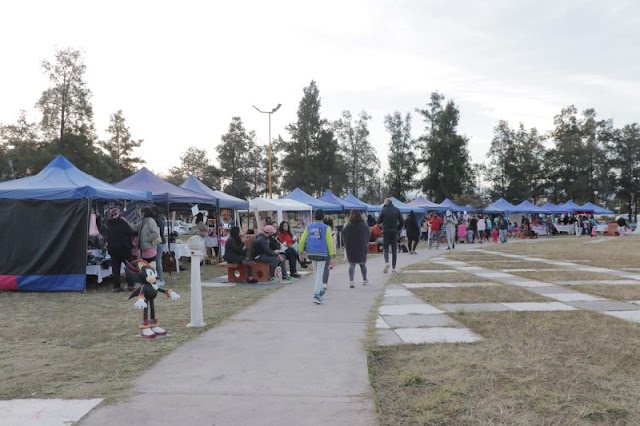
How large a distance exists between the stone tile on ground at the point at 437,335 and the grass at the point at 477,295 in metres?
2.23

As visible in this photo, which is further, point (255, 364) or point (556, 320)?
point (556, 320)

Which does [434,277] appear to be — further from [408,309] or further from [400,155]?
[400,155]

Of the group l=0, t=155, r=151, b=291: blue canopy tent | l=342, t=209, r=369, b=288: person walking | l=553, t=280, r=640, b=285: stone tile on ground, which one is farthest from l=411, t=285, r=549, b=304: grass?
l=0, t=155, r=151, b=291: blue canopy tent

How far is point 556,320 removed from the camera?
6.88 metres

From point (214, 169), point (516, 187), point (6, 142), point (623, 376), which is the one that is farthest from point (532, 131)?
point (623, 376)

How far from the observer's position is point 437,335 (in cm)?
605

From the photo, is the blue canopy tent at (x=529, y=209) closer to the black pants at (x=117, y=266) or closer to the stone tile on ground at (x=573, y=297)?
the stone tile on ground at (x=573, y=297)

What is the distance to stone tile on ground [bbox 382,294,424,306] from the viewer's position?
8.50m

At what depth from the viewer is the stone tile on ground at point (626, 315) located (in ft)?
22.7

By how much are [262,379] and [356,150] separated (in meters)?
71.1

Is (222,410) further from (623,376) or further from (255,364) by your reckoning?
(623,376)

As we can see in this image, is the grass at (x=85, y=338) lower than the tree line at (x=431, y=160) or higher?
lower

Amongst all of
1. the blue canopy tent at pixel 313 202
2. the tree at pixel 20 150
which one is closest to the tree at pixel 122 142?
the tree at pixel 20 150

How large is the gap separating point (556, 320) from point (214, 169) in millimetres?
77112
